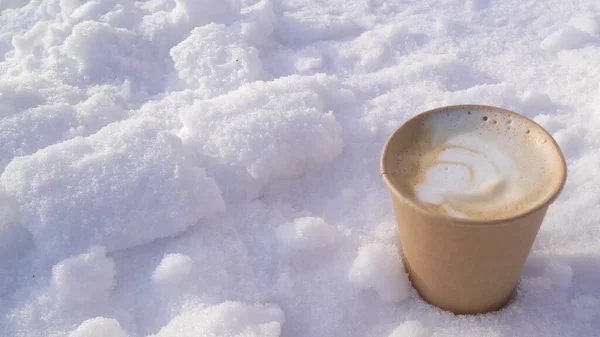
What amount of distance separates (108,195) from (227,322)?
583 mm

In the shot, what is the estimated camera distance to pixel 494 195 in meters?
1.14

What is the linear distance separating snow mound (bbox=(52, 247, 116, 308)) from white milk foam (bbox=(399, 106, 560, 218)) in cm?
91

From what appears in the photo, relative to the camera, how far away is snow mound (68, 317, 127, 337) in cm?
123

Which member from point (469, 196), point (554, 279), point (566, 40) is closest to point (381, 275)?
point (469, 196)

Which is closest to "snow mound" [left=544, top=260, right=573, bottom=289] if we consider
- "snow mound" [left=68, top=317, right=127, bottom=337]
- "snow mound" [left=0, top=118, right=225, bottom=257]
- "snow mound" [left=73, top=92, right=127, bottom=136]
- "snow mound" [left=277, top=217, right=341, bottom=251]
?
"snow mound" [left=277, top=217, right=341, bottom=251]

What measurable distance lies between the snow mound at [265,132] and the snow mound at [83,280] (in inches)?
20.2

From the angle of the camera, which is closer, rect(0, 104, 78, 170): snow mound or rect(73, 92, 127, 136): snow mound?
rect(0, 104, 78, 170): snow mound

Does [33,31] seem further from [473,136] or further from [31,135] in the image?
[473,136]

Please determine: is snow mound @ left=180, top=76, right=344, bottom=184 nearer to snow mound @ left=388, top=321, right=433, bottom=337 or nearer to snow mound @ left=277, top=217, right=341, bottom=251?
snow mound @ left=277, top=217, right=341, bottom=251

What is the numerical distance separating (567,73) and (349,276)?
138cm

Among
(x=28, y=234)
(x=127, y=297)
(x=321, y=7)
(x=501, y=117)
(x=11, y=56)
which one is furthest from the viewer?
(x=321, y=7)

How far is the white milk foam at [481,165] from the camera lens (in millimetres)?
1121

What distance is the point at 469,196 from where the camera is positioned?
114 cm

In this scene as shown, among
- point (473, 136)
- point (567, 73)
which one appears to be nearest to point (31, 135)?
point (473, 136)
